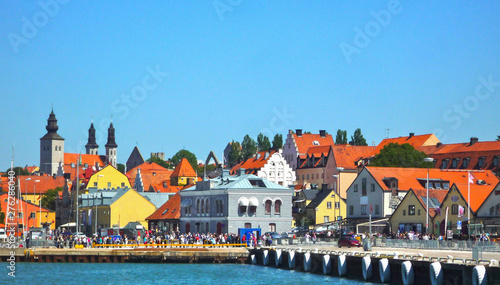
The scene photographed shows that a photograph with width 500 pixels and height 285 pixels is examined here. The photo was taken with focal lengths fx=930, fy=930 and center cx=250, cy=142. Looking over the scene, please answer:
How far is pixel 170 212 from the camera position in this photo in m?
109

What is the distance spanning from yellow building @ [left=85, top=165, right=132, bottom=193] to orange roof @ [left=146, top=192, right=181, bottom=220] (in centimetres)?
3207

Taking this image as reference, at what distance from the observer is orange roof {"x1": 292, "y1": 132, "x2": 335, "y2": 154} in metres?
169

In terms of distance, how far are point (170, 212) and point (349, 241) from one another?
3933 centimetres

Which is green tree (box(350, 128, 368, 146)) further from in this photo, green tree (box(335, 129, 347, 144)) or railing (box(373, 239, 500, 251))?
railing (box(373, 239, 500, 251))

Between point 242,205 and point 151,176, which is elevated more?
point 151,176

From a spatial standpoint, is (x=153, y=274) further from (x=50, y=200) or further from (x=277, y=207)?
(x=50, y=200)

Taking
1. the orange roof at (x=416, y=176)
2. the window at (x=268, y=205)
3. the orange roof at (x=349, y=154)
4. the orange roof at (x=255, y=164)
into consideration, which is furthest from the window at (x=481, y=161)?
the window at (x=268, y=205)

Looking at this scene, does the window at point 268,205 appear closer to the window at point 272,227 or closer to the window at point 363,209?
the window at point 272,227

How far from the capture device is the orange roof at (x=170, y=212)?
350 ft

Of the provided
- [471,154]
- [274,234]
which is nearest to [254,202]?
[274,234]

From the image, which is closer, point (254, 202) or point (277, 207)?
point (254, 202)

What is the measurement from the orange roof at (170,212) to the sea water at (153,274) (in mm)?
29818

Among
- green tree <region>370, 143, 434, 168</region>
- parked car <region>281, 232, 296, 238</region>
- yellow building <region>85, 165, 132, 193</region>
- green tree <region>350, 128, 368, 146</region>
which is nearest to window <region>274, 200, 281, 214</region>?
parked car <region>281, 232, 296, 238</region>

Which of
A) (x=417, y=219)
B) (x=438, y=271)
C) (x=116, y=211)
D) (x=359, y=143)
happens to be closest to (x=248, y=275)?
(x=438, y=271)
